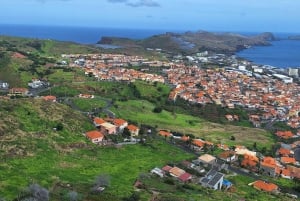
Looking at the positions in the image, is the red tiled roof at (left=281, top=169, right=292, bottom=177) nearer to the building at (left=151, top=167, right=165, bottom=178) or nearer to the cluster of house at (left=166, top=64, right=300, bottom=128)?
the building at (left=151, top=167, right=165, bottom=178)

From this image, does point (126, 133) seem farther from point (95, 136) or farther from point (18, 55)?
point (18, 55)

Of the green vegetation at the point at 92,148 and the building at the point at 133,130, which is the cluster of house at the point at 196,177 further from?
the building at the point at 133,130

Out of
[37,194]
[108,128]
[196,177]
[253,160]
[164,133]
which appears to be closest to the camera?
[37,194]

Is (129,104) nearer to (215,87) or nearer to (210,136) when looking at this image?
(210,136)

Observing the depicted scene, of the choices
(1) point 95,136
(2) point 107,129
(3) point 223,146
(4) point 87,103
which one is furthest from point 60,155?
(4) point 87,103

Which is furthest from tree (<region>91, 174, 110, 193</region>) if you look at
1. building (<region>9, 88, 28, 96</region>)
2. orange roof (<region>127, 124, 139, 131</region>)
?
building (<region>9, 88, 28, 96</region>)

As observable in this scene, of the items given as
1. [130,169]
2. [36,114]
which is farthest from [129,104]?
[130,169]

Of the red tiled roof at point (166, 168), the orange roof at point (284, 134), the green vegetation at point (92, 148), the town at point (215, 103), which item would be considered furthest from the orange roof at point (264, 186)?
the orange roof at point (284, 134)
